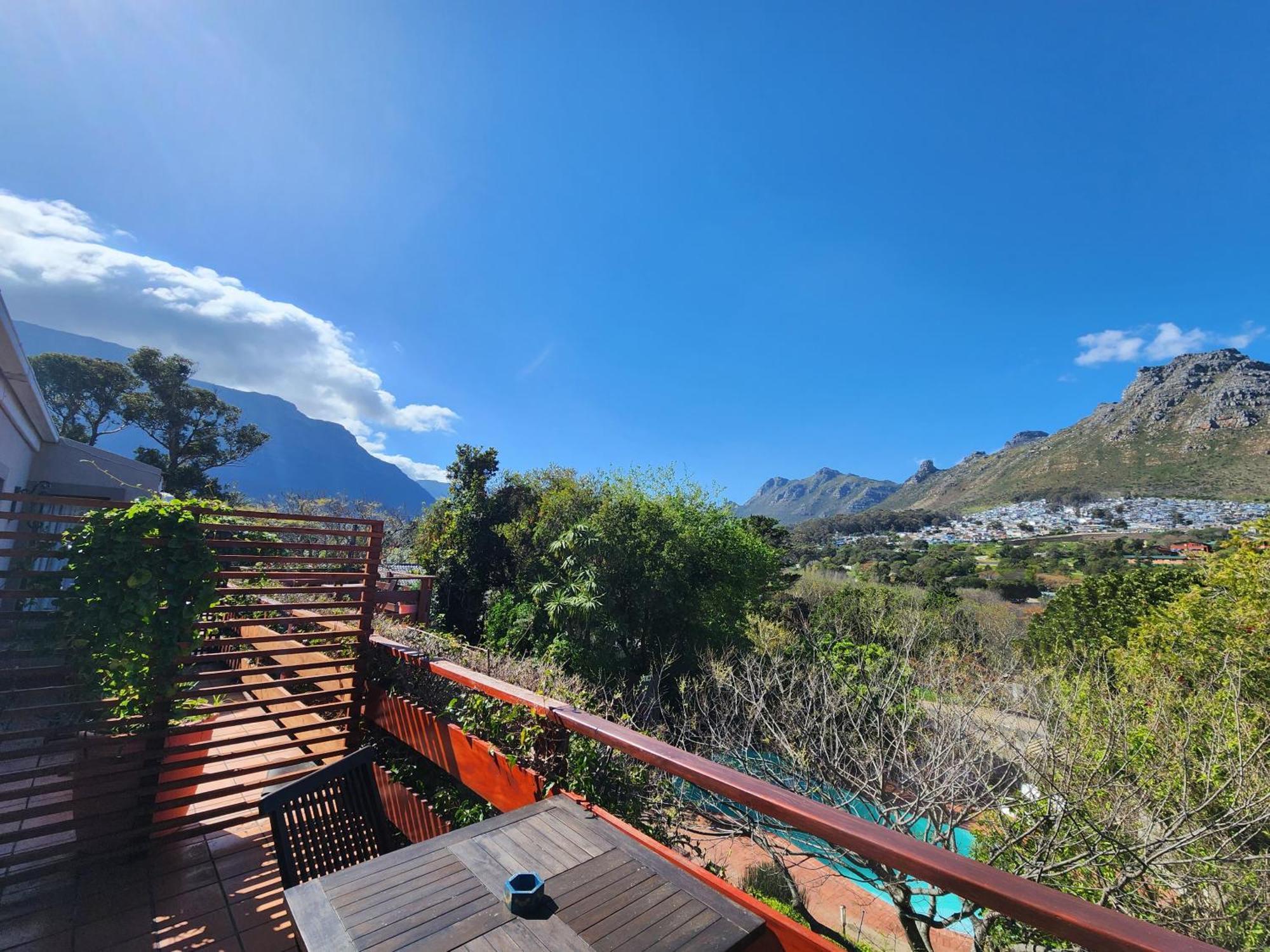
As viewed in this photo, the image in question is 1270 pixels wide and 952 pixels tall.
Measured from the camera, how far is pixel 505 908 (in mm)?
1361

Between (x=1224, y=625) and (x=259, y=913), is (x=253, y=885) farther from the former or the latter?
(x=1224, y=625)

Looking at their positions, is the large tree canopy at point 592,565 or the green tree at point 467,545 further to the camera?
the green tree at point 467,545

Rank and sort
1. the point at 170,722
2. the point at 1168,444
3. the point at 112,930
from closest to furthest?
the point at 112,930 < the point at 170,722 < the point at 1168,444

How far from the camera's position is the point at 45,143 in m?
6.02

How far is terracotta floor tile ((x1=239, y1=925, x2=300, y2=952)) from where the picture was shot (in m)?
2.26

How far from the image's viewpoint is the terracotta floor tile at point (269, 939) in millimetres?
2256

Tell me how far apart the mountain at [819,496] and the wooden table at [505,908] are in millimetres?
82426

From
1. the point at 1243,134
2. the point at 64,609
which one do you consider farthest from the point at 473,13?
the point at 1243,134

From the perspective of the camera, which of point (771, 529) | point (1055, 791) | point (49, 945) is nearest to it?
point (49, 945)

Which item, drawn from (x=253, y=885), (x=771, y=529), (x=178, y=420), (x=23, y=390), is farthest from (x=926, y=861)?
(x=178, y=420)

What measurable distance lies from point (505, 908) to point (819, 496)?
113m

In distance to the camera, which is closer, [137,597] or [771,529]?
[137,597]

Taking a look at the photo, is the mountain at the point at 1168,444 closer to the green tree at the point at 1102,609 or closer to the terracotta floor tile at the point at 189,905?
the green tree at the point at 1102,609

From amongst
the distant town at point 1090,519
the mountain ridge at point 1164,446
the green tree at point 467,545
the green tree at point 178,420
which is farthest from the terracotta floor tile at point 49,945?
the distant town at point 1090,519
